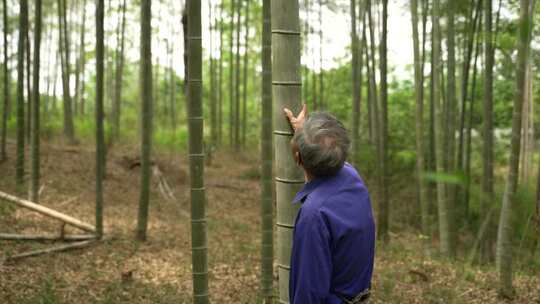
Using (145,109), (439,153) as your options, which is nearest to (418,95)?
(439,153)

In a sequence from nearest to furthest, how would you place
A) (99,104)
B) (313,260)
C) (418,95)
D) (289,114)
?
(313,260) < (289,114) < (99,104) < (418,95)

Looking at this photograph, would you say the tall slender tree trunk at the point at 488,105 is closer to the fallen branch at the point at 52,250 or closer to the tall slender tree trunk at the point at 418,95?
the tall slender tree trunk at the point at 418,95

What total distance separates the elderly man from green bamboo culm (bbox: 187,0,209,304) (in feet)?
4.78

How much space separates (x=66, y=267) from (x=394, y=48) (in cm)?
988

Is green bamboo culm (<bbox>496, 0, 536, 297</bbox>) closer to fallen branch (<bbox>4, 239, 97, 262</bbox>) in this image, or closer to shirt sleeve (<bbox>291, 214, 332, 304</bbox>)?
shirt sleeve (<bbox>291, 214, 332, 304</bbox>)

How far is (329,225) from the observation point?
1.65m

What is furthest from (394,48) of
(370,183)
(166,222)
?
(166,222)

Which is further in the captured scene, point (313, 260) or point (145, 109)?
point (145, 109)

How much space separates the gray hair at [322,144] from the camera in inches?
66.9

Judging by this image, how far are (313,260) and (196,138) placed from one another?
1714 millimetres

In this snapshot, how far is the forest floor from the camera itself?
4668 mm

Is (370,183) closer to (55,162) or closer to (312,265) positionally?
(55,162)

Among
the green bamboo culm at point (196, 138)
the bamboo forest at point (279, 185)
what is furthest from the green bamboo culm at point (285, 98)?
the green bamboo culm at point (196, 138)

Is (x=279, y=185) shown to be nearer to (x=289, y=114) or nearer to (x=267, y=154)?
(x=289, y=114)
